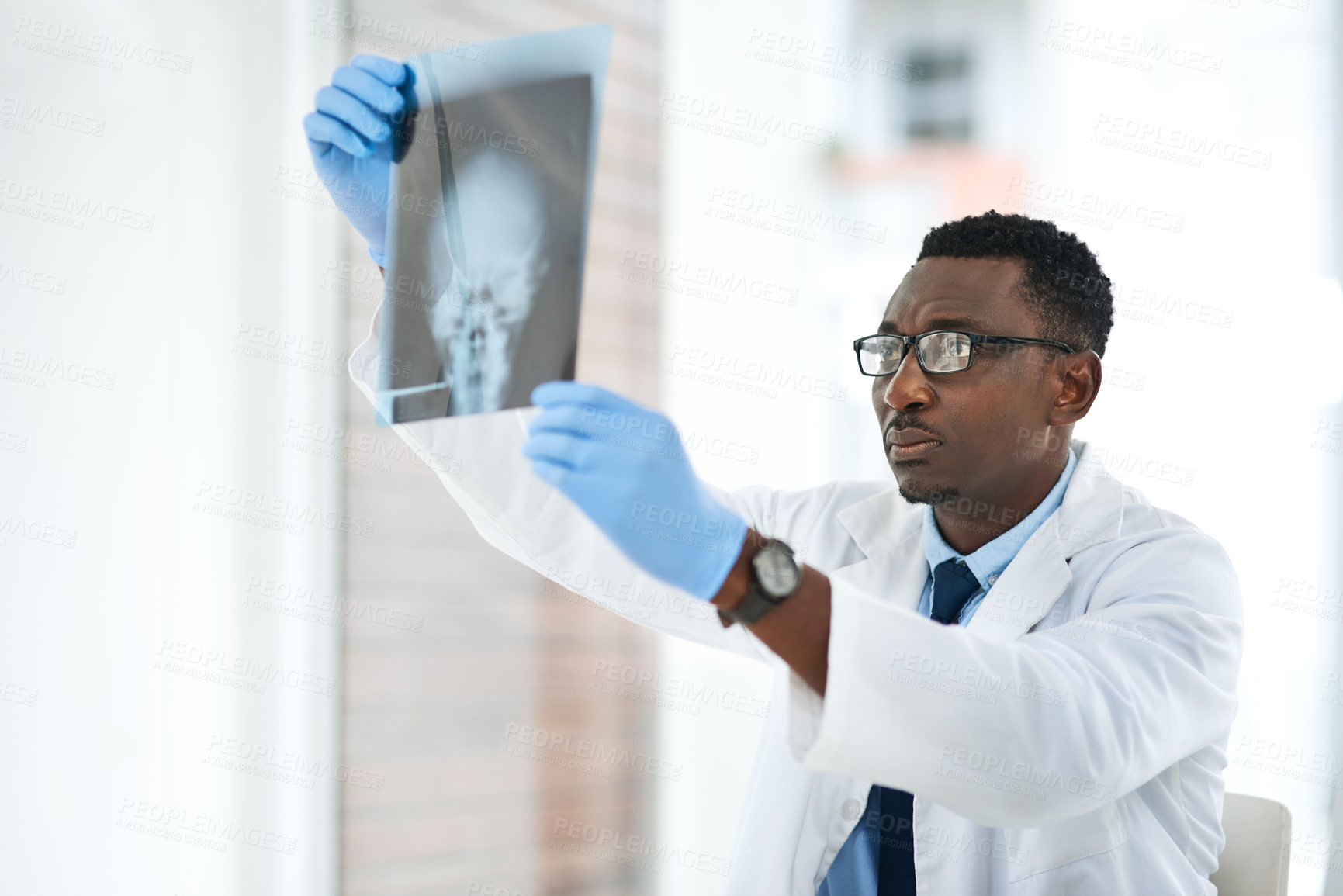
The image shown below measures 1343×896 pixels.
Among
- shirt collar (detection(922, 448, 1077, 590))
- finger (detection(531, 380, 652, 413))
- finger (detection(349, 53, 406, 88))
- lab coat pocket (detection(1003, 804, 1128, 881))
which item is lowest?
lab coat pocket (detection(1003, 804, 1128, 881))

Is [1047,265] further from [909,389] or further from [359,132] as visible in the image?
[359,132]

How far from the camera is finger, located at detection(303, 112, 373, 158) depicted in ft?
3.65

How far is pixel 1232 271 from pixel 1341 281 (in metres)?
0.22

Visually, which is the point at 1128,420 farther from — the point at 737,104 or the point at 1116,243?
the point at 737,104

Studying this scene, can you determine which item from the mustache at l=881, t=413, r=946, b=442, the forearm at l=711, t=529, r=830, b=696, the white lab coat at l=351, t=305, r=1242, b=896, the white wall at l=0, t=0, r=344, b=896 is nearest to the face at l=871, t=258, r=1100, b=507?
the mustache at l=881, t=413, r=946, b=442

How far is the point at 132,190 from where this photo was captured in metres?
1.48

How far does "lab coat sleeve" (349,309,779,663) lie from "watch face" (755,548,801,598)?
425mm

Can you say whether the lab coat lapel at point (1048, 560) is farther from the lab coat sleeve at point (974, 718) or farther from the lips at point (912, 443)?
the lab coat sleeve at point (974, 718)

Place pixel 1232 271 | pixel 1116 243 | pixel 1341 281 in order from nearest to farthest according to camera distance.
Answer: pixel 1341 281 → pixel 1232 271 → pixel 1116 243

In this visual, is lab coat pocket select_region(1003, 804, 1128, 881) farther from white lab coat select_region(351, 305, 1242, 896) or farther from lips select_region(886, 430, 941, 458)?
lips select_region(886, 430, 941, 458)

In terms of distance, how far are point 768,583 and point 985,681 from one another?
203 mm

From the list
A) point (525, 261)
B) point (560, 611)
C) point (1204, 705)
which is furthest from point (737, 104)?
point (1204, 705)

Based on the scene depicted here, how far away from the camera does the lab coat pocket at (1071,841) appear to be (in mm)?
1150

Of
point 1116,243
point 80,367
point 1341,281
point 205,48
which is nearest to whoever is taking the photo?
point 80,367
